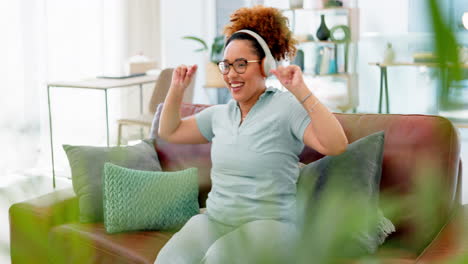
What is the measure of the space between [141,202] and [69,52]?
3.74 meters

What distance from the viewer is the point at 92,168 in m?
2.25

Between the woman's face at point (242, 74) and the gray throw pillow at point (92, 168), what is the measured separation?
507mm

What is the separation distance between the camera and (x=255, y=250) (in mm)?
276

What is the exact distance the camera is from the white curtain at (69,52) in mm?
4770

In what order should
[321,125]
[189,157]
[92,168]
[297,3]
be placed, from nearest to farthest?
1. [321,125]
2. [92,168]
3. [189,157]
4. [297,3]

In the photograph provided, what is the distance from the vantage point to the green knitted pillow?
6.77 ft

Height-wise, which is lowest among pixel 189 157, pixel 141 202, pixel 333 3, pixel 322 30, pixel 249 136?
pixel 141 202

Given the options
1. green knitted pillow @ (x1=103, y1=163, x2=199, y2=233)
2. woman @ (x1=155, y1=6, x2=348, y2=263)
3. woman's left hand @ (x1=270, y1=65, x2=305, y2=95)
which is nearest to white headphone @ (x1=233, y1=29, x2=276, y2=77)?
woman @ (x1=155, y1=6, x2=348, y2=263)

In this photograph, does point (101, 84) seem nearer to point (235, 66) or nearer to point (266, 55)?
point (235, 66)

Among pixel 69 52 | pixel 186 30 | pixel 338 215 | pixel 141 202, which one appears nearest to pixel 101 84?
pixel 69 52

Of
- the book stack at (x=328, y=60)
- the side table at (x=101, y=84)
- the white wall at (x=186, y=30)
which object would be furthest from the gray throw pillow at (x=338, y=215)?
the white wall at (x=186, y=30)

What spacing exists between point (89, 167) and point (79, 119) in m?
3.35

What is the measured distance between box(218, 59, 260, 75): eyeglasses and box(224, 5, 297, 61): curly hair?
0.09 meters

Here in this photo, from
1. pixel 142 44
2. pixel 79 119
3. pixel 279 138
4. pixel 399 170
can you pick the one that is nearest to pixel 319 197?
pixel 279 138
